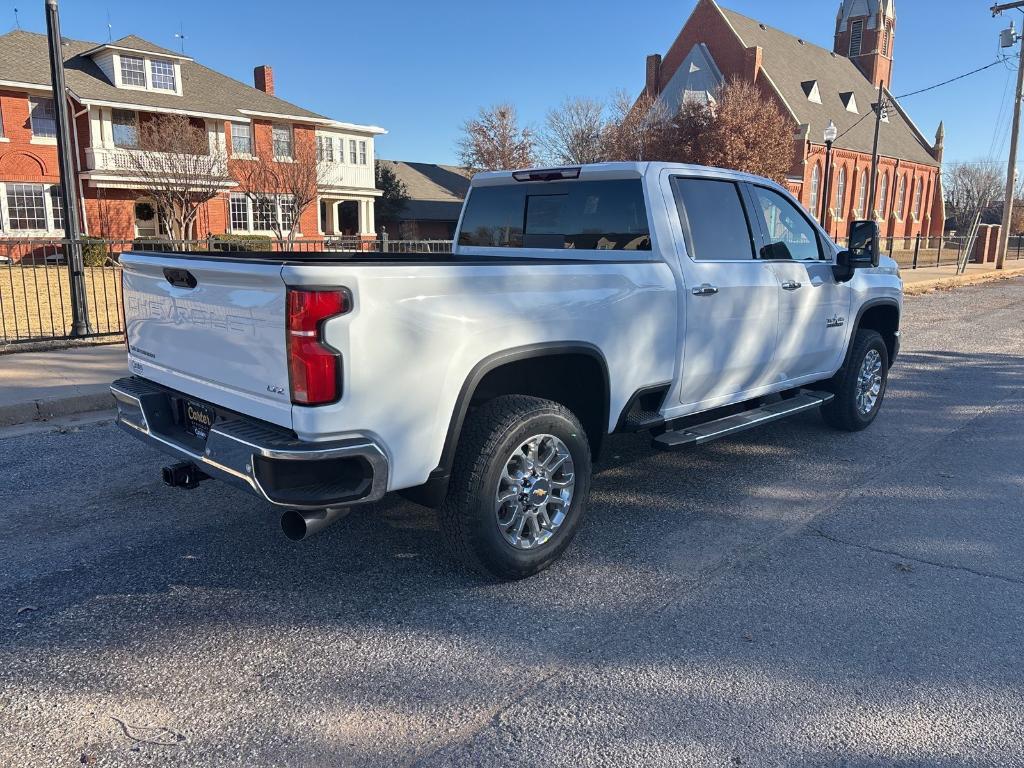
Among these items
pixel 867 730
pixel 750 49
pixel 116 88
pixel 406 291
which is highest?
pixel 750 49

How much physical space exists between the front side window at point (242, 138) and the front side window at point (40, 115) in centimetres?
651

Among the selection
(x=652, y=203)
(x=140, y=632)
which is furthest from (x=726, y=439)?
(x=140, y=632)

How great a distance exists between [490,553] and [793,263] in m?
3.19

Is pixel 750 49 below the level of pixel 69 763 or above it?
above

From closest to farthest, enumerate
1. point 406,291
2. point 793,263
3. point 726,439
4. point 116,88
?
1. point 406,291
2. point 793,263
3. point 726,439
4. point 116,88

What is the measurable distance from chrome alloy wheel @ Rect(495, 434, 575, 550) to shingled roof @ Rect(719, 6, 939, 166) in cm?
4451

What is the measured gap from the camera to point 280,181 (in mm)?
30609

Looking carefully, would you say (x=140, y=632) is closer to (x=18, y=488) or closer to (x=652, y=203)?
(x=18, y=488)

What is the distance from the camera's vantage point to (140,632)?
10.7 ft

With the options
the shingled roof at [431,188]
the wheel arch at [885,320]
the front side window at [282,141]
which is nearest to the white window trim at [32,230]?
the front side window at [282,141]

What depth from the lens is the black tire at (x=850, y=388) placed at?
6.30 m

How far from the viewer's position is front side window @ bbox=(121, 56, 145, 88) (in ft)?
98.4

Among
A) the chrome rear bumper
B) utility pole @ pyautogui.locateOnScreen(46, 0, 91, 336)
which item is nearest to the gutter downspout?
utility pole @ pyautogui.locateOnScreen(46, 0, 91, 336)

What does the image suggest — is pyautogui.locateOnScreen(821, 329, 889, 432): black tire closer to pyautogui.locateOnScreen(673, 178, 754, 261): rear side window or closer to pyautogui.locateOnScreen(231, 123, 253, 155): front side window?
pyautogui.locateOnScreen(673, 178, 754, 261): rear side window
